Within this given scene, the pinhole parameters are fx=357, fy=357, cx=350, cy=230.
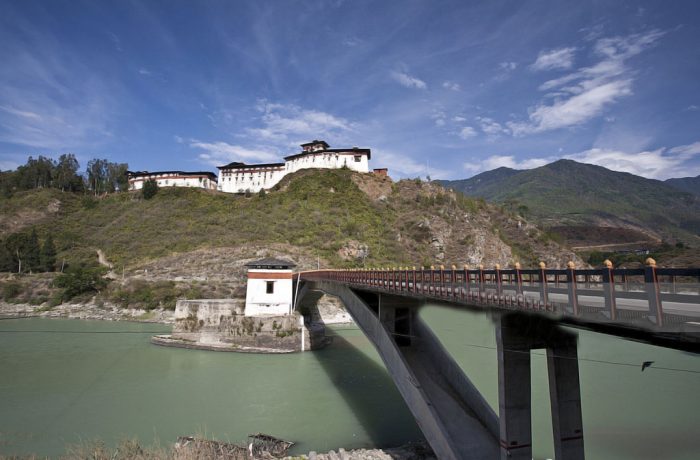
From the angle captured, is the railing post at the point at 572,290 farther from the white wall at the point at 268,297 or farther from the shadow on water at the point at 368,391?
the white wall at the point at 268,297

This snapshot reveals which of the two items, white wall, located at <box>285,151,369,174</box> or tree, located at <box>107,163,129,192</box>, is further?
tree, located at <box>107,163,129,192</box>

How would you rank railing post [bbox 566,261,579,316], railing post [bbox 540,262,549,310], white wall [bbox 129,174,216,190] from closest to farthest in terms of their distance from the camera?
1. railing post [bbox 566,261,579,316]
2. railing post [bbox 540,262,549,310]
3. white wall [bbox 129,174,216,190]

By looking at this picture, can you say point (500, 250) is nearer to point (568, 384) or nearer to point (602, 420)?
point (602, 420)

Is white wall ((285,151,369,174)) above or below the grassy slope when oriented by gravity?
above

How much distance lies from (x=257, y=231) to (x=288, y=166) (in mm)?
31946

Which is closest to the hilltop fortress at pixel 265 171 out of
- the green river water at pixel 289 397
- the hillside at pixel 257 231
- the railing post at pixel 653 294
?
the hillside at pixel 257 231

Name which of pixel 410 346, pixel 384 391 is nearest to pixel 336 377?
pixel 384 391

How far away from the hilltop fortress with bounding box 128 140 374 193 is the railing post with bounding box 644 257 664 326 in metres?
86.1

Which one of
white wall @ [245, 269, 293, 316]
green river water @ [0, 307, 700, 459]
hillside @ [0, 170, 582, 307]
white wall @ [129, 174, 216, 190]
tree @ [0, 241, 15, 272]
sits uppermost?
white wall @ [129, 174, 216, 190]

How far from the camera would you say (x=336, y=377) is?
24.3 m

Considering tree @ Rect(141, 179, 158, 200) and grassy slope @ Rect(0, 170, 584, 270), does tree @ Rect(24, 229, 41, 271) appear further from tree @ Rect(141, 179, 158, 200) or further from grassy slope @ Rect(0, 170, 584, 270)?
tree @ Rect(141, 179, 158, 200)

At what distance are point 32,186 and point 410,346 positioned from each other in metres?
128

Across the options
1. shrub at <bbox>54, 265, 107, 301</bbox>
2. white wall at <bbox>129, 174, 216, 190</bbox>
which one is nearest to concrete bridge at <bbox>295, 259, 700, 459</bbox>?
shrub at <bbox>54, 265, 107, 301</bbox>

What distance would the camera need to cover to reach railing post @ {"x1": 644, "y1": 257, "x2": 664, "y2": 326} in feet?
17.9
